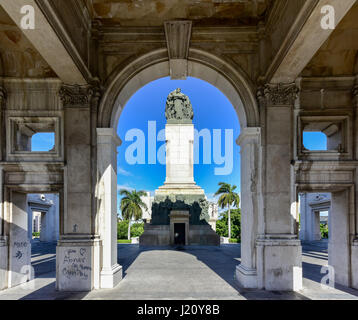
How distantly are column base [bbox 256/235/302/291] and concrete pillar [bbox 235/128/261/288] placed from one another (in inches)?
16.0

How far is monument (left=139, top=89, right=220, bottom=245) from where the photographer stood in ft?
95.9

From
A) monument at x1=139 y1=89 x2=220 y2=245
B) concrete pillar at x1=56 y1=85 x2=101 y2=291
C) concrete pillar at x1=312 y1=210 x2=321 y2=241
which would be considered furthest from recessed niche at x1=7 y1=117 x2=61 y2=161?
concrete pillar at x1=312 y1=210 x2=321 y2=241

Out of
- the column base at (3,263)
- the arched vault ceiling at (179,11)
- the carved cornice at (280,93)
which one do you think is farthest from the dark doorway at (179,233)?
the arched vault ceiling at (179,11)

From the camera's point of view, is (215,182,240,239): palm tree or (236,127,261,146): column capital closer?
(236,127,261,146): column capital

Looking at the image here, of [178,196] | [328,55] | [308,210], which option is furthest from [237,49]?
[308,210]

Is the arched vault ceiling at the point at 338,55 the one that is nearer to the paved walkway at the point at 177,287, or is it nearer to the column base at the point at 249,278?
the column base at the point at 249,278

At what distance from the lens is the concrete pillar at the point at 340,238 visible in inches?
411

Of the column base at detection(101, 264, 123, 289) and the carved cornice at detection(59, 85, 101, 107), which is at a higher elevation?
the carved cornice at detection(59, 85, 101, 107)

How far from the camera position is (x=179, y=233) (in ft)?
97.2

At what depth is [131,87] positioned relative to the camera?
11.7 metres

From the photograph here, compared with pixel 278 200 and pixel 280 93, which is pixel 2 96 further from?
pixel 278 200

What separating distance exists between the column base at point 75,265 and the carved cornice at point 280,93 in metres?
8.25

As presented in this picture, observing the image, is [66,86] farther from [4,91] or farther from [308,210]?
[308,210]

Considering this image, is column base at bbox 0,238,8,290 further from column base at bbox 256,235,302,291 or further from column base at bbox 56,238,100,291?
column base at bbox 256,235,302,291
